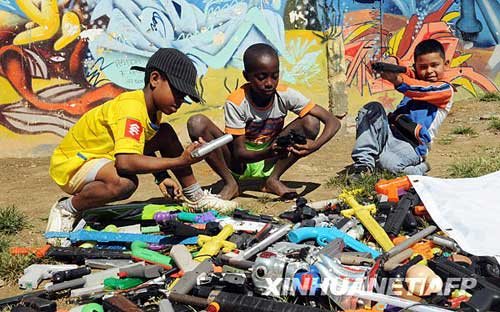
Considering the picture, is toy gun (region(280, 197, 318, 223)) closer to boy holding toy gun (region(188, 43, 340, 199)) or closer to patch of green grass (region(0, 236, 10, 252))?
boy holding toy gun (region(188, 43, 340, 199))

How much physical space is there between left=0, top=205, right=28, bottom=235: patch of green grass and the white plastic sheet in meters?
2.98

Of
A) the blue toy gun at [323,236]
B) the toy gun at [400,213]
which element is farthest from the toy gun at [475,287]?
the toy gun at [400,213]

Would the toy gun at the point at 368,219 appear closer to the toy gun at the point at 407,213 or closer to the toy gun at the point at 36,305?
the toy gun at the point at 407,213

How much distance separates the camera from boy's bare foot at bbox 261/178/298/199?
16.0 ft

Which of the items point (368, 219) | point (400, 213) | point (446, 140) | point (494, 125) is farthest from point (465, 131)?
point (368, 219)

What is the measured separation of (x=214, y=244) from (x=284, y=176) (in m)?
2.44

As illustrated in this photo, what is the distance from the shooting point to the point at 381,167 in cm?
514

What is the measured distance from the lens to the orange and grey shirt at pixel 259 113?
496cm

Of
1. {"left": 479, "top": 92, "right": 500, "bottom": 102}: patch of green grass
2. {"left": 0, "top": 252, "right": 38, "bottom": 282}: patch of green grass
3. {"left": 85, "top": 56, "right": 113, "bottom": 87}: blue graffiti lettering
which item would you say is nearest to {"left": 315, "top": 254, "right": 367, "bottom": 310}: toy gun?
{"left": 0, "top": 252, "right": 38, "bottom": 282}: patch of green grass

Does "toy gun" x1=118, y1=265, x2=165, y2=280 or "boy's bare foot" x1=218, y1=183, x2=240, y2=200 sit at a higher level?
"toy gun" x1=118, y1=265, x2=165, y2=280

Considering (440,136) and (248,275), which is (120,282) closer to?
(248,275)

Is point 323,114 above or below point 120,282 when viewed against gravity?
above

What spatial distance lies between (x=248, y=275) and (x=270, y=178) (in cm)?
229

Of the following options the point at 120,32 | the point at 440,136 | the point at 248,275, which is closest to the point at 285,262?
the point at 248,275
